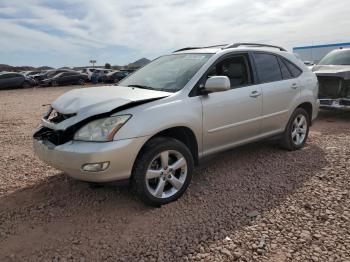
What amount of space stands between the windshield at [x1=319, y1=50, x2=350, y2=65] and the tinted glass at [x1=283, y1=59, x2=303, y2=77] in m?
4.28

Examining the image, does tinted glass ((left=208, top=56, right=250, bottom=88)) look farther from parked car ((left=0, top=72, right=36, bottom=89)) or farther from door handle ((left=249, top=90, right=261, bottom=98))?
parked car ((left=0, top=72, right=36, bottom=89))

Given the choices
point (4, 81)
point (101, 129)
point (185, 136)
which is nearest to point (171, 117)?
point (185, 136)

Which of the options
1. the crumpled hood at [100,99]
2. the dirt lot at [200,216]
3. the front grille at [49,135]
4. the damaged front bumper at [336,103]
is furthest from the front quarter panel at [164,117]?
the damaged front bumper at [336,103]

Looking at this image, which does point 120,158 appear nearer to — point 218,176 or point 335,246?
point 218,176

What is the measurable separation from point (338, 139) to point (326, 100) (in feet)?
7.21

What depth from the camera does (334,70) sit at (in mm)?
8414

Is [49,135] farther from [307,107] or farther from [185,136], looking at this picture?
[307,107]

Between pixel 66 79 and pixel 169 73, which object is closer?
pixel 169 73

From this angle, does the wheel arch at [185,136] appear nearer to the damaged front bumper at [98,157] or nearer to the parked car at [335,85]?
the damaged front bumper at [98,157]

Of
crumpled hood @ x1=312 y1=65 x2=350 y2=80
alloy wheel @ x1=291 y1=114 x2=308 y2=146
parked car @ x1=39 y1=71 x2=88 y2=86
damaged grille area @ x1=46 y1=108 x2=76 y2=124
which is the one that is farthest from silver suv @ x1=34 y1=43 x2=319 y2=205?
parked car @ x1=39 y1=71 x2=88 y2=86

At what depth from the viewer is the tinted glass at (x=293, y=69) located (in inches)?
210

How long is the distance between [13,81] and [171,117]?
25.4m

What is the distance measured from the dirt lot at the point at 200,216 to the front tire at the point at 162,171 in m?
0.15

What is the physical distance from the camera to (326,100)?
8242mm
